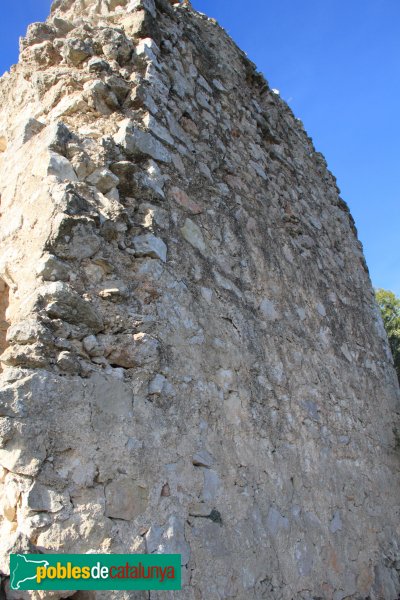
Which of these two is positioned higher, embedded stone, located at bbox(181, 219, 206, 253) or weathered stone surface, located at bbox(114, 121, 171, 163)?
weathered stone surface, located at bbox(114, 121, 171, 163)

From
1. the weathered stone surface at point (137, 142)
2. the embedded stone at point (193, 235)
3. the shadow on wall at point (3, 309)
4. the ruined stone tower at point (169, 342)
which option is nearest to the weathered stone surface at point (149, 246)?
the ruined stone tower at point (169, 342)

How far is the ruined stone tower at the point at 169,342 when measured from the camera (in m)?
2.02

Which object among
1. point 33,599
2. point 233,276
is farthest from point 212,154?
point 33,599

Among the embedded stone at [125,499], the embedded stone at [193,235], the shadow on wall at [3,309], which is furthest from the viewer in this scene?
the embedded stone at [193,235]

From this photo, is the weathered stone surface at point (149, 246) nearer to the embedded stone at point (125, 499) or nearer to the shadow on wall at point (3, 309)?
the shadow on wall at point (3, 309)

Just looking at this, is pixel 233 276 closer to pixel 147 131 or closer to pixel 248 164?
pixel 147 131

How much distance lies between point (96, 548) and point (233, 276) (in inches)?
67.7

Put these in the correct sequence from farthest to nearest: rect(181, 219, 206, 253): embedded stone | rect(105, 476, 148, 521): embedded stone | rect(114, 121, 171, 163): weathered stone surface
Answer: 1. rect(181, 219, 206, 253): embedded stone
2. rect(114, 121, 171, 163): weathered stone surface
3. rect(105, 476, 148, 521): embedded stone

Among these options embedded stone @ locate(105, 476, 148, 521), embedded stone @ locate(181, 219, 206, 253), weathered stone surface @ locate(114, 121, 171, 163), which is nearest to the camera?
embedded stone @ locate(105, 476, 148, 521)

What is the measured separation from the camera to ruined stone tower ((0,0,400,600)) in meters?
2.02

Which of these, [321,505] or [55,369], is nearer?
[55,369]

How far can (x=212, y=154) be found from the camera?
357 cm

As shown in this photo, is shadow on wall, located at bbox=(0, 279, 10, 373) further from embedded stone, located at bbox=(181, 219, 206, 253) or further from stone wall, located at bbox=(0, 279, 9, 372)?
embedded stone, located at bbox=(181, 219, 206, 253)

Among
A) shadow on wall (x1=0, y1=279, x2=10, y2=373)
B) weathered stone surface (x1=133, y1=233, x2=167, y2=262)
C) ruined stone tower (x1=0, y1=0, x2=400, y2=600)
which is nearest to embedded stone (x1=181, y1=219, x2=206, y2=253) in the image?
ruined stone tower (x1=0, y1=0, x2=400, y2=600)
